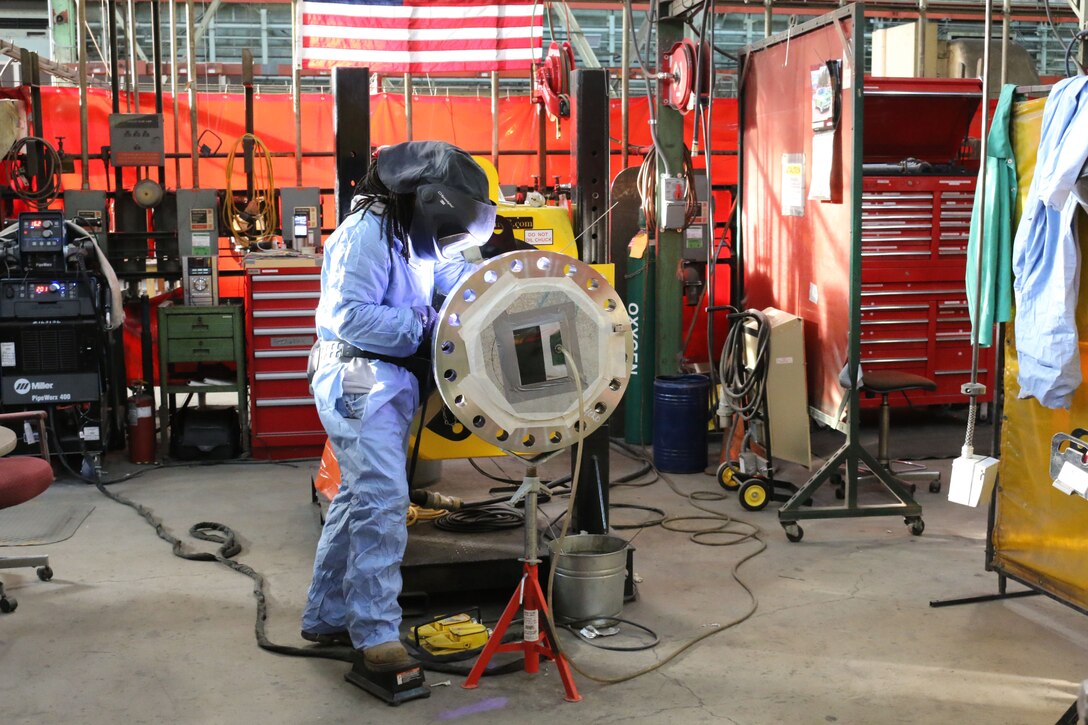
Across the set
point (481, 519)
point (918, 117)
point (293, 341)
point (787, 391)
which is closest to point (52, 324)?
point (293, 341)

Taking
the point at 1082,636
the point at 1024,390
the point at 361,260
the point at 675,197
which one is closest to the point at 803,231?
the point at 675,197

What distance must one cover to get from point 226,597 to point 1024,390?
2888 mm

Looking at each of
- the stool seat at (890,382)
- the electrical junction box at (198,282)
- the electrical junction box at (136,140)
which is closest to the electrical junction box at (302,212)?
the electrical junction box at (198,282)

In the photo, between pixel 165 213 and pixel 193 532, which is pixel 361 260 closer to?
pixel 193 532

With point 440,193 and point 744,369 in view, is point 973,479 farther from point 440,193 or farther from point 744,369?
point 744,369

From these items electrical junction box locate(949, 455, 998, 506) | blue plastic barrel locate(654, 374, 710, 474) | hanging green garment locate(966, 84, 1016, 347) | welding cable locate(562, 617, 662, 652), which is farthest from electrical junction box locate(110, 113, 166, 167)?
electrical junction box locate(949, 455, 998, 506)

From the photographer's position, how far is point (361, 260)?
329 centimetres

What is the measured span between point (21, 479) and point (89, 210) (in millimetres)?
3239

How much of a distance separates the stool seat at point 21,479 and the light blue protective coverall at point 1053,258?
134 inches

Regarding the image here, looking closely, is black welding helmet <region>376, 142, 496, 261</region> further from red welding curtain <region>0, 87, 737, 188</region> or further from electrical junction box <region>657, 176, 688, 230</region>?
red welding curtain <region>0, 87, 737, 188</region>

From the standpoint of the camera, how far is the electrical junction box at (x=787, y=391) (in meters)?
5.45

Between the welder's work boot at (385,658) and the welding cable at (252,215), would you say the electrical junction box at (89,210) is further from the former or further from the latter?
the welder's work boot at (385,658)

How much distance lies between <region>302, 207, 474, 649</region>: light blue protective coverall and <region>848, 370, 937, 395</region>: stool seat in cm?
278

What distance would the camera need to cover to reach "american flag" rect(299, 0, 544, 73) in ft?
25.5
